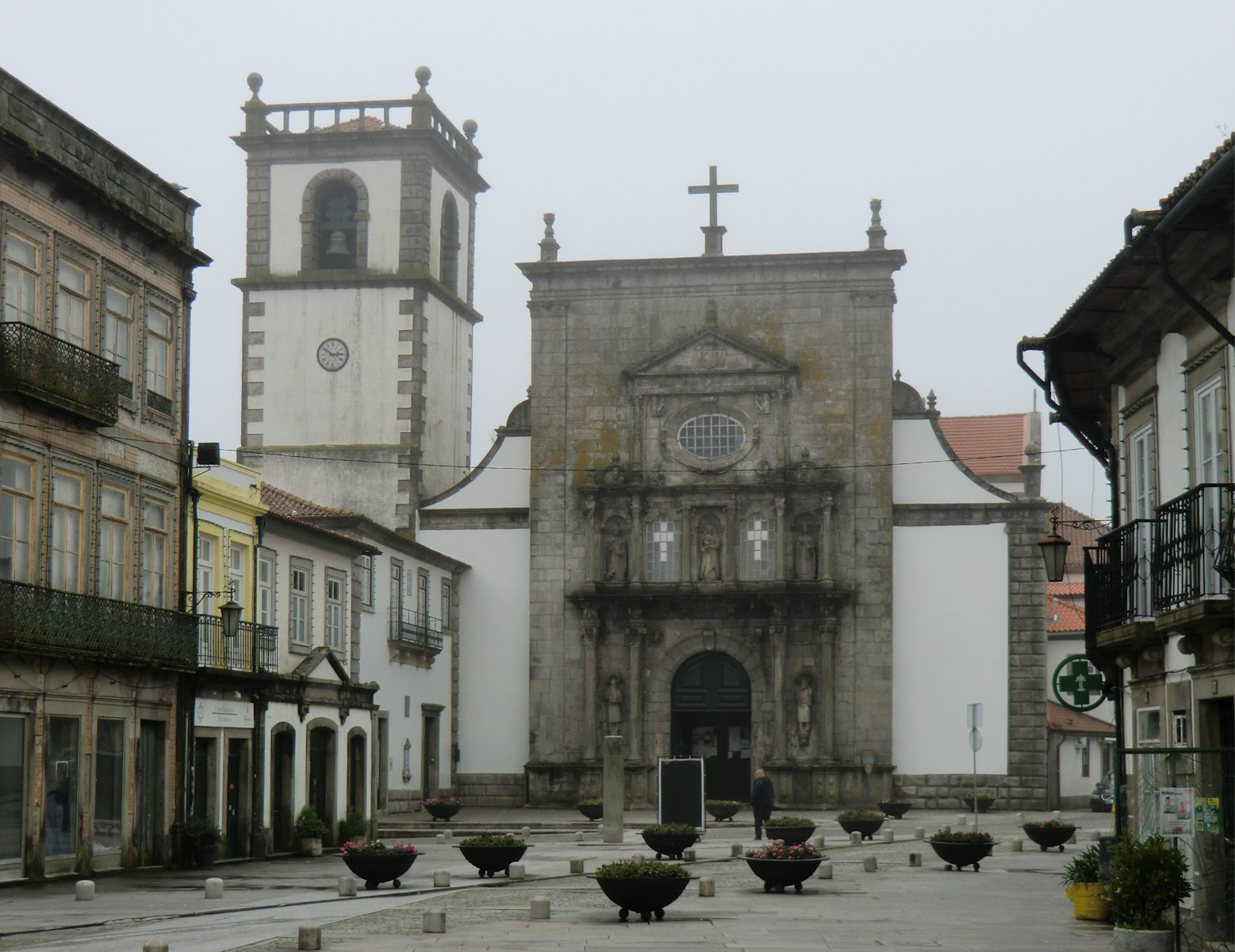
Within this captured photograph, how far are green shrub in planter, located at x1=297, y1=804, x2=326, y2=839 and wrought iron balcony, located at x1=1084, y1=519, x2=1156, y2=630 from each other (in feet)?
57.4

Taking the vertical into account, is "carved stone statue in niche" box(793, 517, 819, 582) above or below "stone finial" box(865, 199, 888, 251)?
below

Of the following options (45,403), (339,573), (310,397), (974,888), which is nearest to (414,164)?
(310,397)

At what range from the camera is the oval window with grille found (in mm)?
50594

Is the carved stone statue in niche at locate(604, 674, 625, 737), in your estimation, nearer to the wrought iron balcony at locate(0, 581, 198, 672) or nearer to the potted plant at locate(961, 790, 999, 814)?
the potted plant at locate(961, 790, 999, 814)

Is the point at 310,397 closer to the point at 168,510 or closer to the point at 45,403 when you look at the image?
the point at 168,510

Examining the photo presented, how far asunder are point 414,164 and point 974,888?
32.5 metres

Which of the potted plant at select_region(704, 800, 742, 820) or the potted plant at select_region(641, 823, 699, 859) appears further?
the potted plant at select_region(704, 800, 742, 820)

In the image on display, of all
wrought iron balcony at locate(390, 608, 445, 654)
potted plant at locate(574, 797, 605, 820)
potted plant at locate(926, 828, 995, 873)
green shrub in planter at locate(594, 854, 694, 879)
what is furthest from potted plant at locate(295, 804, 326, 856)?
green shrub in planter at locate(594, 854, 694, 879)

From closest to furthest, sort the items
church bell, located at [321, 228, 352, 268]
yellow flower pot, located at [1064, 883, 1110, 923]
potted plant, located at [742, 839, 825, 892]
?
yellow flower pot, located at [1064, 883, 1110, 923], potted plant, located at [742, 839, 825, 892], church bell, located at [321, 228, 352, 268]

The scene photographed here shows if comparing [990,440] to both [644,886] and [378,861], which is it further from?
[644,886]

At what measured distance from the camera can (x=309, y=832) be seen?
1324 inches

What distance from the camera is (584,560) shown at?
50.6 m

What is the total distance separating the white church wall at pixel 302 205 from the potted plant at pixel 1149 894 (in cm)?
3914

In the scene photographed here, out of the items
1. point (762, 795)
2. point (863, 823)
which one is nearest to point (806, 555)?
point (863, 823)
